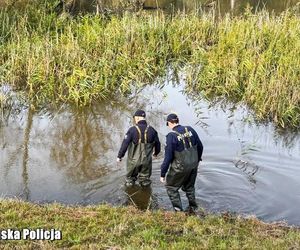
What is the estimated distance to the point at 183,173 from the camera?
7.30 metres

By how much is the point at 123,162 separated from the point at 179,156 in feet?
7.80

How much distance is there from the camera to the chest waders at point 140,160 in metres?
8.11

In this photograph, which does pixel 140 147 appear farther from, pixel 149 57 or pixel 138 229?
pixel 149 57

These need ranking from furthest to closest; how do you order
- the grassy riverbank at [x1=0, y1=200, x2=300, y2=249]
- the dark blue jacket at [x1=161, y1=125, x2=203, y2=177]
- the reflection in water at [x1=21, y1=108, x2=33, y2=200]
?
the reflection in water at [x1=21, y1=108, x2=33, y2=200] → the dark blue jacket at [x1=161, y1=125, x2=203, y2=177] → the grassy riverbank at [x1=0, y1=200, x2=300, y2=249]

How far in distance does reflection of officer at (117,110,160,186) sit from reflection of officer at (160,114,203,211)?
2.56ft

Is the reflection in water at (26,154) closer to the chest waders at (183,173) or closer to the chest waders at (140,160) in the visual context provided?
the chest waders at (140,160)

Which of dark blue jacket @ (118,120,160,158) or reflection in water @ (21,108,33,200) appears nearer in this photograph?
dark blue jacket @ (118,120,160,158)

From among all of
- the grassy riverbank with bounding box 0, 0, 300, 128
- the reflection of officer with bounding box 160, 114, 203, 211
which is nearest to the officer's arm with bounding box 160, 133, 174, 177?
the reflection of officer with bounding box 160, 114, 203, 211

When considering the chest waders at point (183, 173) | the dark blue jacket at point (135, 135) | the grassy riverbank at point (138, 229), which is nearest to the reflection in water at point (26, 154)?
the grassy riverbank at point (138, 229)

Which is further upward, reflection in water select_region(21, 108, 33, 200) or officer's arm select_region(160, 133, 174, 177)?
officer's arm select_region(160, 133, 174, 177)

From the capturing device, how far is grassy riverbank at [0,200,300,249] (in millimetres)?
5496

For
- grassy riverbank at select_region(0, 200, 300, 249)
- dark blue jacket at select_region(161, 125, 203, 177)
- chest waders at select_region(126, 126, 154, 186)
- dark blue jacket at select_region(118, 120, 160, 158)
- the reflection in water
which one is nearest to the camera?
grassy riverbank at select_region(0, 200, 300, 249)

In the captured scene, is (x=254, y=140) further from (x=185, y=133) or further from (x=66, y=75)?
(x=66, y=75)

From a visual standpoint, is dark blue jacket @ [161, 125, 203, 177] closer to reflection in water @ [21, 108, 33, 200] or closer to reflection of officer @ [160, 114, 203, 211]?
reflection of officer @ [160, 114, 203, 211]
